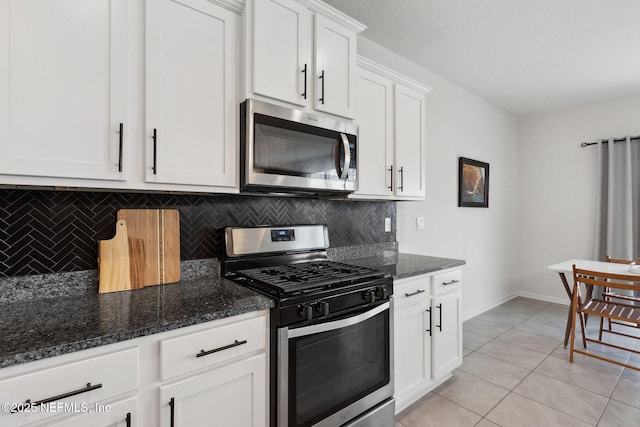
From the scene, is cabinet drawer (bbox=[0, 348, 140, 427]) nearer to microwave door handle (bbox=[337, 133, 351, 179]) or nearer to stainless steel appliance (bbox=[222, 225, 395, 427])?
stainless steel appliance (bbox=[222, 225, 395, 427])

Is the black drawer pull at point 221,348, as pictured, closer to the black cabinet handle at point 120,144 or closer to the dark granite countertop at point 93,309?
the dark granite countertop at point 93,309

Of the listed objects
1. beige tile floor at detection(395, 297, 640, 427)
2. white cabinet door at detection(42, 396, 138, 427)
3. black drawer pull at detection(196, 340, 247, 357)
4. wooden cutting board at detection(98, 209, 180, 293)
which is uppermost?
wooden cutting board at detection(98, 209, 180, 293)

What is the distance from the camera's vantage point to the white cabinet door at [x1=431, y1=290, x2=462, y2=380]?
214 centimetres

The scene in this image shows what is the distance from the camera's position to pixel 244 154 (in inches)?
61.1

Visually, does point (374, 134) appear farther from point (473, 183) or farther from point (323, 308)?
point (473, 183)

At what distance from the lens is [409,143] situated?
244 cm

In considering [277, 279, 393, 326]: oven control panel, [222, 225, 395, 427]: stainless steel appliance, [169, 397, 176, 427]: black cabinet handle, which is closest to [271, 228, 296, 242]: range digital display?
[222, 225, 395, 427]: stainless steel appliance

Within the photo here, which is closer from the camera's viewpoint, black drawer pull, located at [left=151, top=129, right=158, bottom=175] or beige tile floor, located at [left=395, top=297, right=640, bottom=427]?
black drawer pull, located at [left=151, top=129, right=158, bottom=175]

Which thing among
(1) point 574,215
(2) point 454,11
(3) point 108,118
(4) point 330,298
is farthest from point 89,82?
(1) point 574,215

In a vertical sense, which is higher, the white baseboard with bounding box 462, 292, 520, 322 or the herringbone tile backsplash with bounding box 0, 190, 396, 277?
the herringbone tile backsplash with bounding box 0, 190, 396, 277

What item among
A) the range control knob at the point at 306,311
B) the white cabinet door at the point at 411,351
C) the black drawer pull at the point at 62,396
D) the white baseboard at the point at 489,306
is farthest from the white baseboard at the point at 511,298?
the black drawer pull at the point at 62,396

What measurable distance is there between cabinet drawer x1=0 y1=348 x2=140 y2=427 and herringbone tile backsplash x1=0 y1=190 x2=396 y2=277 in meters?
0.65

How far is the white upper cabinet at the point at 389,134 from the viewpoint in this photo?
2.15 meters

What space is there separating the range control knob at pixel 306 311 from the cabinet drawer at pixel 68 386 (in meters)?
0.62
